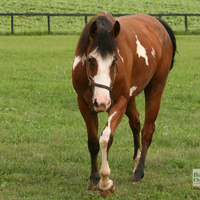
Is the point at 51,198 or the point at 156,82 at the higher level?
the point at 156,82

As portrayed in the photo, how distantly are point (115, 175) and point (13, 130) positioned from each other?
2.51 meters

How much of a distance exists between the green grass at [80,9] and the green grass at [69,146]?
2411 centimetres

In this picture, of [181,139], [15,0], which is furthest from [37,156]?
[15,0]

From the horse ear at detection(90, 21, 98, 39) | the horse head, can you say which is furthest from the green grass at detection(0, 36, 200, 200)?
the horse ear at detection(90, 21, 98, 39)

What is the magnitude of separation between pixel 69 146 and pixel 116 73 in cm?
226

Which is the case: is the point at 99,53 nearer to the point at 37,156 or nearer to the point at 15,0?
the point at 37,156

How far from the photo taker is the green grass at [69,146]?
4.29 metres

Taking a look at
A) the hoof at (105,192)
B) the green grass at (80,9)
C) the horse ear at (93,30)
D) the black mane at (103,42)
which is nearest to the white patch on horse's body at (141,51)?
the black mane at (103,42)

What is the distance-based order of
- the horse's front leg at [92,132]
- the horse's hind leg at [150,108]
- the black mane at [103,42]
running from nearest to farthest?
the black mane at [103,42]
the horse's front leg at [92,132]
the horse's hind leg at [150,108]

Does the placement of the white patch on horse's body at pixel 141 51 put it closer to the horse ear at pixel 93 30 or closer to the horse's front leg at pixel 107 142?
the horse's front leg at pixel 107 142

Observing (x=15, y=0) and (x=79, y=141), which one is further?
(x=15, y=0)

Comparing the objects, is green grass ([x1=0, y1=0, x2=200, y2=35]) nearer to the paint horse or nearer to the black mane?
the paint horse

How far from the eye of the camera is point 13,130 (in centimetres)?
637

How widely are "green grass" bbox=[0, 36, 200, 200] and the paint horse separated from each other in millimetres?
316
